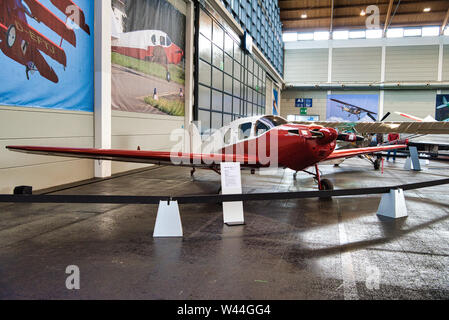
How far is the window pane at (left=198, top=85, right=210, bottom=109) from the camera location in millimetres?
12875

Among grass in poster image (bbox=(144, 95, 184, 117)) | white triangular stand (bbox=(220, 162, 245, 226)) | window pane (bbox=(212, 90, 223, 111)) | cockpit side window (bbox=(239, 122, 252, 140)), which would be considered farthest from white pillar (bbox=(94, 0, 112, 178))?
window pane (bbox=(212, 90, 223, 111))

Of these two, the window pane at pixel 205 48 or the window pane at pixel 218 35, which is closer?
the window pane at pixel 205 48

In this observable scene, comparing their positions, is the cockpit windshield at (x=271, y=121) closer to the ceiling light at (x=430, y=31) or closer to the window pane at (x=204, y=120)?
the window pane at (x=204, y=120)

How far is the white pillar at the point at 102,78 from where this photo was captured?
746cm

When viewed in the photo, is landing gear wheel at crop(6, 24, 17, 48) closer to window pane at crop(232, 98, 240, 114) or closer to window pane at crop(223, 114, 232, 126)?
window pane at crop(223, 114, 232, 126)

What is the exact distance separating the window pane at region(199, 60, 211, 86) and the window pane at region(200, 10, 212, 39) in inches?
49.3

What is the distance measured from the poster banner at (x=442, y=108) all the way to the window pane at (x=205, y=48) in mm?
23303

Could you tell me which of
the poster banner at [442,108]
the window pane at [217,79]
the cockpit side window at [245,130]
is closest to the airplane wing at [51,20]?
the cockpit side window at [245,130]

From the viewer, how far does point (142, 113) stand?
31.5 ft

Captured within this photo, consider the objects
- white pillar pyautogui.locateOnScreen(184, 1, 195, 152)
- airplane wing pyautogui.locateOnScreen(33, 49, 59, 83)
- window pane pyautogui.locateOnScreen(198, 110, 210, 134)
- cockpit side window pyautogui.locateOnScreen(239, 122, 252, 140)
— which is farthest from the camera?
window pane pyautogui.locateOnScreen(198, 110, 210, 134)

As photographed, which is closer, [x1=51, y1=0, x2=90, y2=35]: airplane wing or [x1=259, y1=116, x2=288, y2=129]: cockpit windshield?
[x1=259, y1=116, x2=288, y2=129]: cockpit windshield

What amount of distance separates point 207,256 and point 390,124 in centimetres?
1199

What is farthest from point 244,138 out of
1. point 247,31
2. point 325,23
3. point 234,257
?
point 325,23

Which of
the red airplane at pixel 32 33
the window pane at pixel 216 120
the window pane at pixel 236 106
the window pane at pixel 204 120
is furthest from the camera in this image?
the window pane at pixel 236 106
